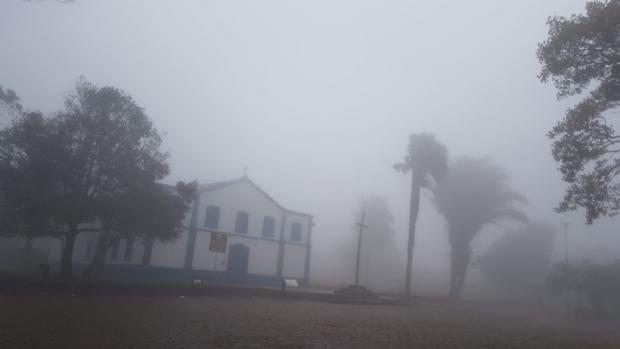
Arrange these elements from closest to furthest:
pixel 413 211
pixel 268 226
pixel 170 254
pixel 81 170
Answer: pixel 81 170
pixel 170 254
pixel 413 211
pixel 268 226

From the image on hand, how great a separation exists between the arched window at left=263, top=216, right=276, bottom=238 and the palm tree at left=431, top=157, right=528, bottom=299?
539 inches

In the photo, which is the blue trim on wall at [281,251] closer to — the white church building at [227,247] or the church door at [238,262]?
the white church building at [227,247]

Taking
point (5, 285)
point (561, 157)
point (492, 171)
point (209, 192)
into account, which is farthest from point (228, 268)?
point (561, 157)

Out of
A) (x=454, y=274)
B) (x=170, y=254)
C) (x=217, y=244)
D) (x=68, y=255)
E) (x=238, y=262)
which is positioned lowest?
(x=68, y=255)

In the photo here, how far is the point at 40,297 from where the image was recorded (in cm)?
1353

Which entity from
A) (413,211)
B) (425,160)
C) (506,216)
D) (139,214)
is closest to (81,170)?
(139,214)

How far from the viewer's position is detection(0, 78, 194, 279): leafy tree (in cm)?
1800

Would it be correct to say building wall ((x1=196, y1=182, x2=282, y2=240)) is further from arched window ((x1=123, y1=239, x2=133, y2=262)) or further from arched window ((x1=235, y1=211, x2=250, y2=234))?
arched window ((x1=123, y1=239, x2=133, y2=262))

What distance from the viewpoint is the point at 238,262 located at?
110 feet

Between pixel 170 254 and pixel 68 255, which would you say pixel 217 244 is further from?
pixel 170 254

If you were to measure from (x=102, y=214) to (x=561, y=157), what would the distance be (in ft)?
55.9

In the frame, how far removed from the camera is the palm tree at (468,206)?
3725 cm

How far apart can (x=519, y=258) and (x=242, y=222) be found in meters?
28.7

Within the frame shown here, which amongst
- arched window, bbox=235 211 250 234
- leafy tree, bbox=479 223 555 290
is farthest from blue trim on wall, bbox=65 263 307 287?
leafy tree, bbox=479 223 555 290
